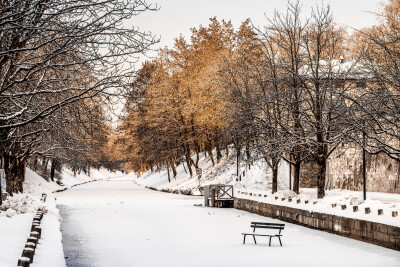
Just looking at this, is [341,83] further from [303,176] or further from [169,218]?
[303,176]

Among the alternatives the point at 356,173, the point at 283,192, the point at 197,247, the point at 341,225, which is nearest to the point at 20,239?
the point at 197,247

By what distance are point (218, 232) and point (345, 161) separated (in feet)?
64.1

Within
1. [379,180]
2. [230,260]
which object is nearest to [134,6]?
[230,260]

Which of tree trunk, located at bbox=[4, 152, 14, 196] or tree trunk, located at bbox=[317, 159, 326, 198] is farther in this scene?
tree trunk, located at bbox=[4, 152, 14, 196]

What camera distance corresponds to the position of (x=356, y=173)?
33.7 meters

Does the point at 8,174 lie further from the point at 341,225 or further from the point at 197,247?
the point at 341,225

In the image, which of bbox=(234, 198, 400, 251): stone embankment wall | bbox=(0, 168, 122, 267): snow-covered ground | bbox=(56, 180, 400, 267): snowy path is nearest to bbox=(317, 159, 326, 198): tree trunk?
bbox=(234, 198, 400, 251): stone embankment wall

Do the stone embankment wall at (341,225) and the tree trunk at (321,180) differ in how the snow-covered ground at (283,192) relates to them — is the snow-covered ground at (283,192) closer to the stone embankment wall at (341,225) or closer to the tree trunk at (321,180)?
the stone embankment wall at (341,225)

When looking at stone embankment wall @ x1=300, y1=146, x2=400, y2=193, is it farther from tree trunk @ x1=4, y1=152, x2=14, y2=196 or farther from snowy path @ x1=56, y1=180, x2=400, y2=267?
tree trunk @ x1=4, y1=152, x2=14, y2=196

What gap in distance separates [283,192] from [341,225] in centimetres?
909

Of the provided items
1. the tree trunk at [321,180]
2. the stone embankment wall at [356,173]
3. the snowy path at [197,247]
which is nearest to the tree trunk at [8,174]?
the snowy path at [197,247]

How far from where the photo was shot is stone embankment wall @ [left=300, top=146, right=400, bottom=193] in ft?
98.3

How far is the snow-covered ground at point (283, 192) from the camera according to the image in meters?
16.2

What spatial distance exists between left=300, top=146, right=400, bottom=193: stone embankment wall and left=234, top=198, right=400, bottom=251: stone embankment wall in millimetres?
6654
